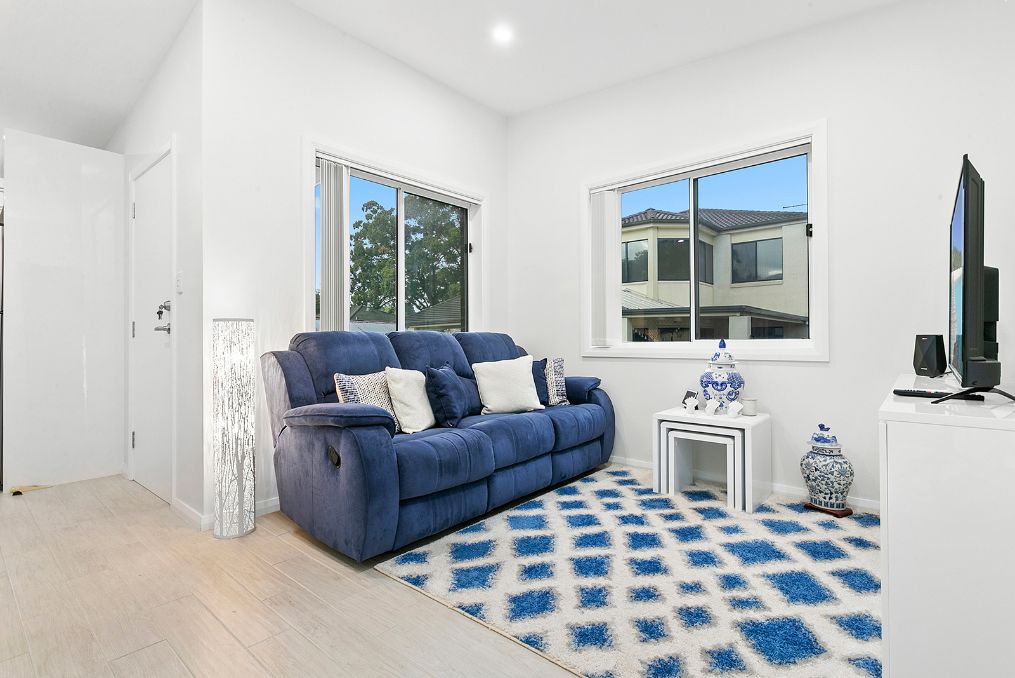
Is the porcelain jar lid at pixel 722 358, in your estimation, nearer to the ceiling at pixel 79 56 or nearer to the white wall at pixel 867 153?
the white wall at pixel 867 153

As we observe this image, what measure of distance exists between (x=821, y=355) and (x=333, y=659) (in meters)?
2.87

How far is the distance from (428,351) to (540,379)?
82cm

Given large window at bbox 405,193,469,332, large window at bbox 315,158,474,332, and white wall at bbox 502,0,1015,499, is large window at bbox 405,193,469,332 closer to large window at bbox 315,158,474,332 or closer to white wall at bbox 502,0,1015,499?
large window at bbox 315,158,474,332

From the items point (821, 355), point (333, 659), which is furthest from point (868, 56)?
point (333, 659)

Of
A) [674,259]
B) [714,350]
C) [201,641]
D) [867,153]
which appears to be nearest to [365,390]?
[201,641]

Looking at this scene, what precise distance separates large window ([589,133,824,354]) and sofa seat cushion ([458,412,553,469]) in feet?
4.02

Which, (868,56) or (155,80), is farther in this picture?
(155,80)

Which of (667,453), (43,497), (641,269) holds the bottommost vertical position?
(43,497)

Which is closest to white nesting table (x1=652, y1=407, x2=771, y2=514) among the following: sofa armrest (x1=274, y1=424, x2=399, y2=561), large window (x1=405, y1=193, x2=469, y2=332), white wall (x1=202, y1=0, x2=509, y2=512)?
sofa armrest (x1=274, y1=424, x2=399, y2=561)

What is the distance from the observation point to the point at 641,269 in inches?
156

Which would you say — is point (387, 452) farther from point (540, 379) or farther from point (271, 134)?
point (271, 134)

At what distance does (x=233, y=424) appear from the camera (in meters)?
2.49

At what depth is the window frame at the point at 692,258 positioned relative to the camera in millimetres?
3051

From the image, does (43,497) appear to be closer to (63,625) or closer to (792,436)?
(63,625)
